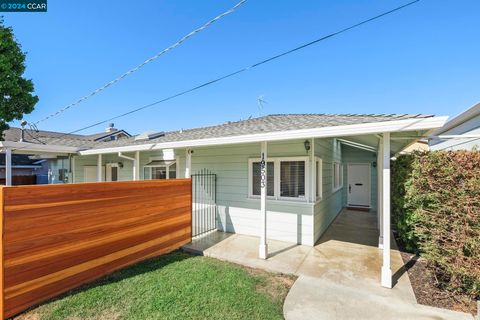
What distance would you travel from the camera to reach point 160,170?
29.1ft

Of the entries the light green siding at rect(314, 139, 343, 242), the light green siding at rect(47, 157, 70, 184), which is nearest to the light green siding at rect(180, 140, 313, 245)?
the light green siding at rect(314, 139, 343, 242)

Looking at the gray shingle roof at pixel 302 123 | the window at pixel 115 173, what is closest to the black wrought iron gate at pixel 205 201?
the gray shingle roof at pixel 302 123

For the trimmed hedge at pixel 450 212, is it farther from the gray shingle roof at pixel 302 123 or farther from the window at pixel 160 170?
the window at pixel 160 170

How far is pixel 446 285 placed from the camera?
372cm

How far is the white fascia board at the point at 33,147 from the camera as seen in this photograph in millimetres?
7640

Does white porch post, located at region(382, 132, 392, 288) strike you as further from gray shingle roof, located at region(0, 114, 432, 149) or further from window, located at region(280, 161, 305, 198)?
window, located at region(280, 161, 305, 198)

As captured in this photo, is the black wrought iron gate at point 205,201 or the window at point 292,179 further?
the black wrought iron gate at point 205,201

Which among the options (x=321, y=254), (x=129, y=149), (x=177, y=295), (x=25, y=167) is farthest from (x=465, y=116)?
(x=25, y=167)

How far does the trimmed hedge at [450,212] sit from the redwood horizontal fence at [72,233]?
5138 millimetres

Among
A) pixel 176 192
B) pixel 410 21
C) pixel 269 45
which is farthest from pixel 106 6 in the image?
pixel 410 21

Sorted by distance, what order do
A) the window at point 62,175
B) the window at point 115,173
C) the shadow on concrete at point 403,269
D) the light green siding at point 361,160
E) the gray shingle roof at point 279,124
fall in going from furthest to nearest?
the window at point 62,175
the light green siding at point 361,160
the window at point 115,173
the gray shingle roof at point 279,124
the shadow on concrete at point 403,269

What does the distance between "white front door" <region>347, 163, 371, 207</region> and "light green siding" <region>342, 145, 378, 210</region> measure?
154 millimetres

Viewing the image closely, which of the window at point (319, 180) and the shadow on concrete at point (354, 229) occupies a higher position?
the window at point (319, 180)

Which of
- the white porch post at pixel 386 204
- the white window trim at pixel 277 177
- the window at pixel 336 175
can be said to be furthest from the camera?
the window at pixel 336 175
